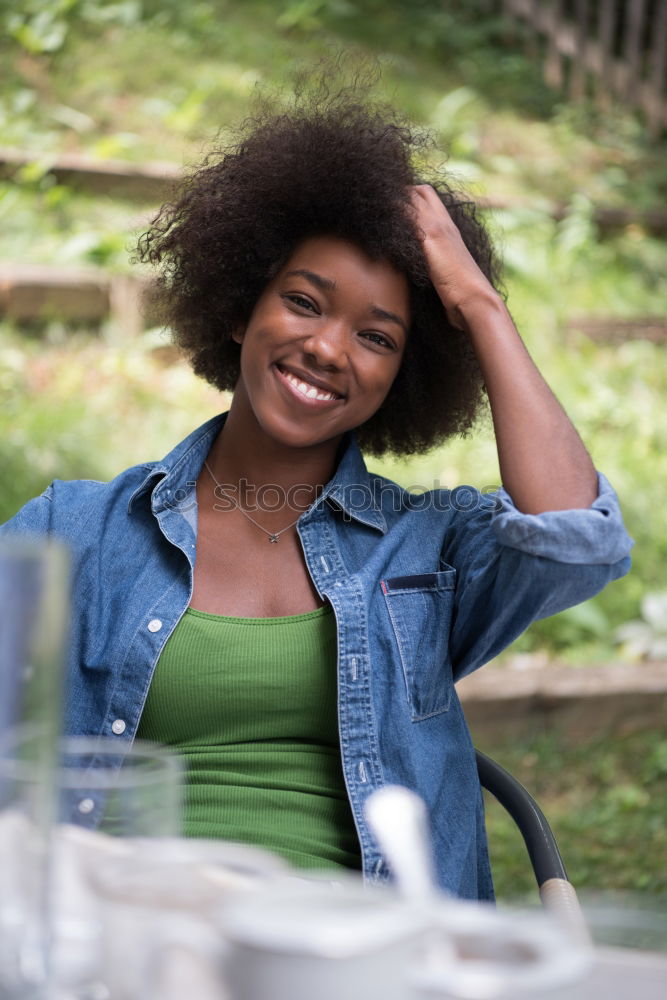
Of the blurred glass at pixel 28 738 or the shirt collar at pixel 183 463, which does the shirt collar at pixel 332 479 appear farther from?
the blurred glass at pixel 28 738

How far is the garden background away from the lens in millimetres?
3838

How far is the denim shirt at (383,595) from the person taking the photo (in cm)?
171

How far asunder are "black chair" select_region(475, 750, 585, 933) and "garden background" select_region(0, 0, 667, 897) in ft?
2.58

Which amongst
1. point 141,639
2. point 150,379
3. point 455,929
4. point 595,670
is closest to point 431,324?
point 141,639

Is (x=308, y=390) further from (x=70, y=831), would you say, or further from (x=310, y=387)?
(x=70, y=831)

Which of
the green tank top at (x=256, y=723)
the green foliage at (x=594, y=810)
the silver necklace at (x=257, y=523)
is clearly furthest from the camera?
the green foliage at (x=594, y=810)

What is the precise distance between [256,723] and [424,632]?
0.31 m

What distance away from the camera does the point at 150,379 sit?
498 centimetres

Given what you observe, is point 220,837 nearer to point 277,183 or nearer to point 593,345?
point 277,183

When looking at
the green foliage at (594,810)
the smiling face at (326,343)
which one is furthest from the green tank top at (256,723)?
the green foliage at (594,810)

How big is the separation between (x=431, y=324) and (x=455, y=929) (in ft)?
5.11

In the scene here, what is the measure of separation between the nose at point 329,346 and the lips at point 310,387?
0.10ft

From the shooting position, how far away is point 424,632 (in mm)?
1868

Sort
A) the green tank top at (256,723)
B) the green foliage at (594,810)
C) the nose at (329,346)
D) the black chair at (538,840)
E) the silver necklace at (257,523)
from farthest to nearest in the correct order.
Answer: the green foliage at (594,810), the silver necklace at (257,523), the nose at (329,346), the green tank top at (256,723), the black chair at (538,840)
